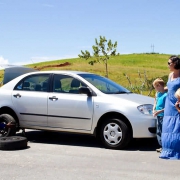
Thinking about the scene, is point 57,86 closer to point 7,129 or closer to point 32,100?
point 32,100

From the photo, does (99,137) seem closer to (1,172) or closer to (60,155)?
(60,155)

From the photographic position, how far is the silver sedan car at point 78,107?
26.2ft

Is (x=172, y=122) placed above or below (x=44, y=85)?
below

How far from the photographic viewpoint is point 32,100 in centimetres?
888

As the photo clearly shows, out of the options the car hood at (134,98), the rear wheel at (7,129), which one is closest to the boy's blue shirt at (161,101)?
the car hood at (134,98)

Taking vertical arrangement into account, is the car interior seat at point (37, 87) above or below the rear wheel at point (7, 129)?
above

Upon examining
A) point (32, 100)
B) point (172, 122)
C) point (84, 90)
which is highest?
point (84, 90)

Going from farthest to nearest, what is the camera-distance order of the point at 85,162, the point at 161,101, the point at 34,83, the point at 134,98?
the point at 34,83 → the point at 134,98 → the point at 161,101 → the point at 85,162

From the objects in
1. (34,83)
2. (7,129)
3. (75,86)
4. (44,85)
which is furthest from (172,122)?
(7,129)

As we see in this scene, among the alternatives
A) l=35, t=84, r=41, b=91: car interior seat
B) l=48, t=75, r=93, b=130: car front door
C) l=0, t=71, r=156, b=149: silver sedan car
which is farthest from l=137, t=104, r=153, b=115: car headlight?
l=35, t=84, r=41, b=91: car interior seat

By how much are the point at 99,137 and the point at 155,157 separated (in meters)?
1.43

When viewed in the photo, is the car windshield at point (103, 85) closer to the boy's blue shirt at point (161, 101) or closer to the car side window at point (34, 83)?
the car side window at point (34, 83)

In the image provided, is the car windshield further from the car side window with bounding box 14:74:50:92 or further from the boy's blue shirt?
the boy's blue shirt

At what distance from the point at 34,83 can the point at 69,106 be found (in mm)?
1169
